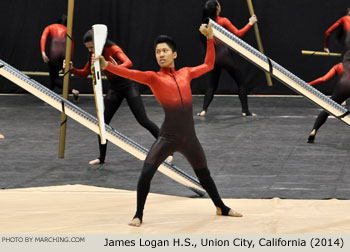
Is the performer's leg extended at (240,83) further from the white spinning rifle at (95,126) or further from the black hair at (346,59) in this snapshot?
the white spinning rifle at (95,126)

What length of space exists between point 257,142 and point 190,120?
420 cm

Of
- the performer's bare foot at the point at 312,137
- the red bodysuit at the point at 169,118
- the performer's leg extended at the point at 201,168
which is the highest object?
the red bodysuit at the point at 169,118

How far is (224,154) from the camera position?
960 centimetres

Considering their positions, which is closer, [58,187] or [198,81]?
[58,187]

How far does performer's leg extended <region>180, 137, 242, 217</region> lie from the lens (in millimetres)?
6301

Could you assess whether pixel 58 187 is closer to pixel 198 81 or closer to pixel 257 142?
pixel 257 142

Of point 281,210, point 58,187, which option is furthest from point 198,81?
point 281,210

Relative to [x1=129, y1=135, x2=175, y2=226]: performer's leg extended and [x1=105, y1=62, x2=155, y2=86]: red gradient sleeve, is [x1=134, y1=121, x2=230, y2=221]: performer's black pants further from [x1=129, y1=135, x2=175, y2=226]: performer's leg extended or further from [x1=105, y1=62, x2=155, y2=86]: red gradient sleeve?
[x1=105, y1=62, x2=155, y2=86]: red gradient sleeve

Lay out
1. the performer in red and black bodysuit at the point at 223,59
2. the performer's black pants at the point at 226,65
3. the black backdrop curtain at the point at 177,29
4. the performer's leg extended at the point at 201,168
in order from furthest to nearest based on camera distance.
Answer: the black backdrop curtain at the point at 177,29 → the performer's black pants at the point at 226,65 → the performer in red and black bodysuit at the point at 223,59 → the performer's leg extended at the point at 201,168

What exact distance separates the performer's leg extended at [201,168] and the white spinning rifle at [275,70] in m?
0.84

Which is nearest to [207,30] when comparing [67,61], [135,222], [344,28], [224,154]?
[135,222]

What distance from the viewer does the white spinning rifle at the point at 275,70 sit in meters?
6.56

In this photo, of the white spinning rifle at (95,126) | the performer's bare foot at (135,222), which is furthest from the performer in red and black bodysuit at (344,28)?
the performer's bare foot at (135,222)

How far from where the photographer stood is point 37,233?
5.97 m
